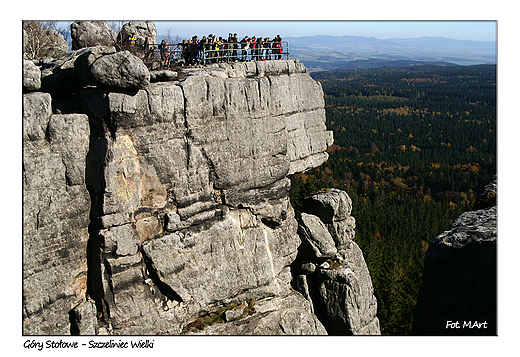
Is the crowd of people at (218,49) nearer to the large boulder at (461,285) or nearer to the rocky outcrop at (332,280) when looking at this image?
the rocky outcrop at (332,280)

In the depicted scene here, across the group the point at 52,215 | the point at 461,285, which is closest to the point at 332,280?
the point at 461,285

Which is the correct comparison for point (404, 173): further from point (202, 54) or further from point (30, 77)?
point (30, 77)

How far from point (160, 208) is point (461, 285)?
10.8 m

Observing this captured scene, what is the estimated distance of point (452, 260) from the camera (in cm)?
1582

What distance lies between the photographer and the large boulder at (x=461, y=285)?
14.3 m

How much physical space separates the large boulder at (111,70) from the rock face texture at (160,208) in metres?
0.20

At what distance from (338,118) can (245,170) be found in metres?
148

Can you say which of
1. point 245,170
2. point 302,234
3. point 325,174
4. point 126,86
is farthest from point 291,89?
point 325,174

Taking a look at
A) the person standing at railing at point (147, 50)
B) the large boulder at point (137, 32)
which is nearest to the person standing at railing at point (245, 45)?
the person standing at railing at point (147, 50)

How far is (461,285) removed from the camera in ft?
49.3

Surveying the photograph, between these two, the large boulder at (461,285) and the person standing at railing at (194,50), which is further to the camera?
the person standing at railing at (194,50)

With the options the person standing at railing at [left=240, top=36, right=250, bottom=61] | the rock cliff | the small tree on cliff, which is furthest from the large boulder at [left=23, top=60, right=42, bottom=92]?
the person standing at railing at [left=240, top=36, right=250, bottom=61]

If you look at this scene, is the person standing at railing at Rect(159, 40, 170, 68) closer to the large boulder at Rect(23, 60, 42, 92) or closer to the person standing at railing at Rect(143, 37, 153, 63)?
the person standing at railing at Rect(143, 37, 153, 63)

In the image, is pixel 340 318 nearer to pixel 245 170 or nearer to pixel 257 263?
pixel 257 263
